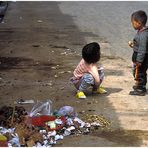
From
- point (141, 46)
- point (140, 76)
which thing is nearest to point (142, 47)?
point (141, 46)

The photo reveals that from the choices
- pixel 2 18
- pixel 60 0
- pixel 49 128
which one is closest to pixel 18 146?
pixel 49 128

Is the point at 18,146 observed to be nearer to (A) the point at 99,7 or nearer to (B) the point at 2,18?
(B) the point at 2,18

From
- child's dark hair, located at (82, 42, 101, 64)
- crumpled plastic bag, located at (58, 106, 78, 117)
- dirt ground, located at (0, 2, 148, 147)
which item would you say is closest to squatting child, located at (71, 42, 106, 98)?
child's dark hair, located at (82, 42, 101, 64)

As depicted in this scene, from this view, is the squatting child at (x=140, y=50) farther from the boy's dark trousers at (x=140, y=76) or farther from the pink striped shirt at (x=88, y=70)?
the pink striped shirt at (x=88, y=70)

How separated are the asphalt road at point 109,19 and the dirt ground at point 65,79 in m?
0.40

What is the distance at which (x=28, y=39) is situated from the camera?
43.5 ft

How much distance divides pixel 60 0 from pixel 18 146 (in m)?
20.1

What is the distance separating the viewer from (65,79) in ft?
28.7

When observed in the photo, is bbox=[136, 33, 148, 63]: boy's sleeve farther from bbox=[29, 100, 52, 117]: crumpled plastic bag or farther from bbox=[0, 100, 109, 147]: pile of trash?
bbox=[29, 100, 52, 117]: crumpled plastic bag

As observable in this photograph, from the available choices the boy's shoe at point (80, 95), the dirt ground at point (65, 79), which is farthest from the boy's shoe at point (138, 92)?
the boy's shoe at point (80, 95)

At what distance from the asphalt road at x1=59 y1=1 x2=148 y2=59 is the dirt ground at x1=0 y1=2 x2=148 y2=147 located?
0.40 m

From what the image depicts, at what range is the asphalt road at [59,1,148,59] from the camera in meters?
13.2

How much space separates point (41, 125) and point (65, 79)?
2.77 meters

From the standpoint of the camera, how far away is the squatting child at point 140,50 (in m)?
7.52
